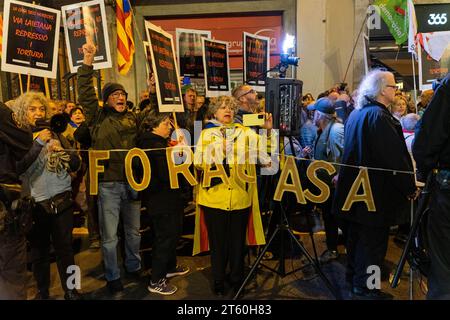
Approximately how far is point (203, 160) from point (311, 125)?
2.48 metres

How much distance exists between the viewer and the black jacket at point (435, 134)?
2.81 m

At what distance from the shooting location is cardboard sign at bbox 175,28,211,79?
17.7 feet

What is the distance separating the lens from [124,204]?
4.20 meters

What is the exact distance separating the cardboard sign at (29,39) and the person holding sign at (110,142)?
0.43 m

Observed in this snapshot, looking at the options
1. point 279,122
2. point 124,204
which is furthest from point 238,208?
point 124,204

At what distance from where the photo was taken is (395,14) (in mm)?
8133

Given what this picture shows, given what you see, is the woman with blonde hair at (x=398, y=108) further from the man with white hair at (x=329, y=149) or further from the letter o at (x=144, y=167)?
the letter o at (x=144, y=167)

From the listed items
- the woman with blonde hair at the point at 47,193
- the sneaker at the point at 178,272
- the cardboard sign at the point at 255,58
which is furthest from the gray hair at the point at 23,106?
the cardboard sign at the point at 255,58

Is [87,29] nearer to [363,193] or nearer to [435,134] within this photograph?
[363,193]

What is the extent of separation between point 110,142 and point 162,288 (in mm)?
1596

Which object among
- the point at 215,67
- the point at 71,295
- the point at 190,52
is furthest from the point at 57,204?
the point at 190,52

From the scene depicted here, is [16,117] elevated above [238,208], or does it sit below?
above

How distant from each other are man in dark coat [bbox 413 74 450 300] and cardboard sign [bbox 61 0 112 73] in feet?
10.6
